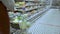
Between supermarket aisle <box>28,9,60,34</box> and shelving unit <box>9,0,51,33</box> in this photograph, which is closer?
shelving unit <box>9,0,51,33</box>

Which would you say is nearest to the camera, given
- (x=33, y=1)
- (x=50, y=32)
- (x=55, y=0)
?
(x=50, y=32)

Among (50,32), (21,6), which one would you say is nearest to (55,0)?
(21,6)

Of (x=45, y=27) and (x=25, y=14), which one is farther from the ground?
(x=25, y=14)

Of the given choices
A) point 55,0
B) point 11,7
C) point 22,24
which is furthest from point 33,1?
point 11,7

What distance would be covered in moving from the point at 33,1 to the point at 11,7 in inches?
230

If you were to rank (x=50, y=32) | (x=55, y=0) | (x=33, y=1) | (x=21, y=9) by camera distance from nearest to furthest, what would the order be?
(x=50, y=32), (x=21, y=9), (x=33, y=1), (x=55, y=0)

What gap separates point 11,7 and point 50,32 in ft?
6.21

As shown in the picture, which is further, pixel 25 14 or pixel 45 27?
pixel 25 14

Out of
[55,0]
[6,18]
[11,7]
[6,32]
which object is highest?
[11,7]

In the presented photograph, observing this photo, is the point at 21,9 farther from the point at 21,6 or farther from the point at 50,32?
the point at 50,32

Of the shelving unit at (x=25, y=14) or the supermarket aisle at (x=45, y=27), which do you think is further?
the supermarket aisle at (x=45, y=27)

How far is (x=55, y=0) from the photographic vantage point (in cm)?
1041

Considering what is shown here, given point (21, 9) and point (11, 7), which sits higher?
point (11, 7)

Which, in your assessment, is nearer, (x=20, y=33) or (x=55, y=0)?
(x=20, y=33)
